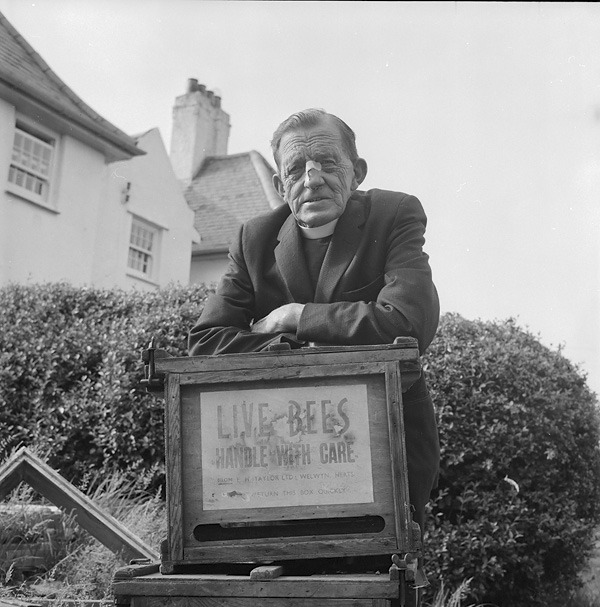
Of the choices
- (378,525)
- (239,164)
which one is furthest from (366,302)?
(239,164)

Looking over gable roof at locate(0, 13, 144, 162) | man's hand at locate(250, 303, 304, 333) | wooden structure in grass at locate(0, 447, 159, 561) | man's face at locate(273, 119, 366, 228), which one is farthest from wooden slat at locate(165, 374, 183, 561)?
gable roof at locate(0, 13, 144, 162)

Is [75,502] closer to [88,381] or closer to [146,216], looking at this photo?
[88,381]

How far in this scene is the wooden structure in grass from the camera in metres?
3.95

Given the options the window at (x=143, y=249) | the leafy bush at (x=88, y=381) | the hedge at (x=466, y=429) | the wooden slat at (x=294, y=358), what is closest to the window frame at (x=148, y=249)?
the window at (x=143, y=249)

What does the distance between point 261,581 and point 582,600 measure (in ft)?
14.0

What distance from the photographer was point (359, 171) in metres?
2.52

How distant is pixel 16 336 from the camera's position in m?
5.82

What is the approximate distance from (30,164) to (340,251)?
37.2ft

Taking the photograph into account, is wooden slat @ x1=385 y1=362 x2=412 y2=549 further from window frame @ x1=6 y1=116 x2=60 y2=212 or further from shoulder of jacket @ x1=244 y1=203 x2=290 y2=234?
window frame @ x1=6 y1=116 x2=60 y2=212

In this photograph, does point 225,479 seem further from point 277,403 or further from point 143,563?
point 143,563

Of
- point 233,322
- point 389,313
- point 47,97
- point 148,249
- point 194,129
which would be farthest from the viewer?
point 194,129

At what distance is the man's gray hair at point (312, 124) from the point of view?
2400 millimetres

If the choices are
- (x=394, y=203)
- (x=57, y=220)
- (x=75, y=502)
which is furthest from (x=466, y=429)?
(x=57, y=220)

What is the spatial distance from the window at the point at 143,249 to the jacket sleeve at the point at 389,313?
1372 centimetres
